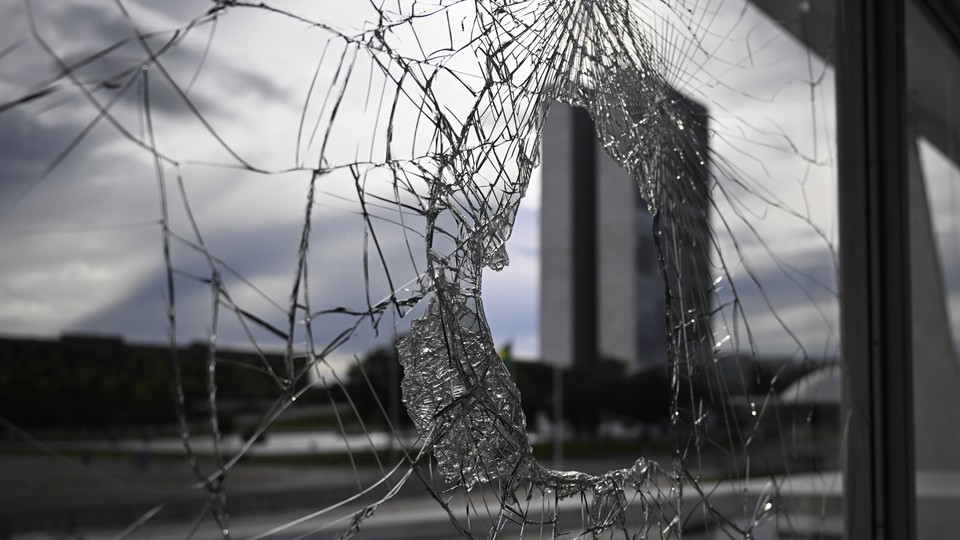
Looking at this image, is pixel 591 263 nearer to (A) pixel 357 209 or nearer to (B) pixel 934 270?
(B) pixel 934 270

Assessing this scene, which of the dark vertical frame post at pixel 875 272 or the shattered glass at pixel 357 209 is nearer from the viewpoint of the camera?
the shattered glass at pixel 357 209

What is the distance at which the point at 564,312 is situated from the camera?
12.9 metres

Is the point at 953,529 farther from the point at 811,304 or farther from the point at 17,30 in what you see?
the point at 17,30

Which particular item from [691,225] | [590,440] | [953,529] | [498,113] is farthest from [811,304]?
[590,440]

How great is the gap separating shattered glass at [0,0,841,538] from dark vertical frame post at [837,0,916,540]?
0.35 meters

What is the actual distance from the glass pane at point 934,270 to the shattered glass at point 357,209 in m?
0.56

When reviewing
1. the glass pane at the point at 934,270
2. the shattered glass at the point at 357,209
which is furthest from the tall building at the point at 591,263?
the shattered glass at the point at 357,209

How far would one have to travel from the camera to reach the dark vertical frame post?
41.8 inches

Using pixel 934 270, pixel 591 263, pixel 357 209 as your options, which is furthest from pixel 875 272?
pixel 591 263

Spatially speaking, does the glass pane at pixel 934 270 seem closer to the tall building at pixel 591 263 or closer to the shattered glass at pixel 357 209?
the shattered glass at pixel 357 209

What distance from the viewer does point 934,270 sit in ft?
4.37

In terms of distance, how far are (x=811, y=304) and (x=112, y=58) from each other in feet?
2.90

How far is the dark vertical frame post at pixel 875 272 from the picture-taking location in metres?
1.06

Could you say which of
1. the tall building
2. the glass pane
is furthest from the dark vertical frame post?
the tall building
